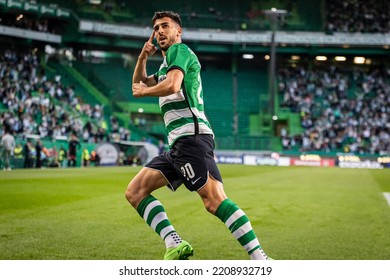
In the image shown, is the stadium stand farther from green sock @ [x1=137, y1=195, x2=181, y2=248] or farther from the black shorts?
the black shorts

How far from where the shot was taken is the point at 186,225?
7.59 m

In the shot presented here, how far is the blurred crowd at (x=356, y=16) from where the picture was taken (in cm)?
3776

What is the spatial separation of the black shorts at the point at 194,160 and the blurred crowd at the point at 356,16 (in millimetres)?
34939

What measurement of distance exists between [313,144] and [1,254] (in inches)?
1155

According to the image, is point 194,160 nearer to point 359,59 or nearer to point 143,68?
point 143,68

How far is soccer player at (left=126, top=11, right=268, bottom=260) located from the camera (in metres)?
4.51

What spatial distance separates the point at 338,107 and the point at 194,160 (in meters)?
33.4

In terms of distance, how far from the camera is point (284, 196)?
11883 millimetres

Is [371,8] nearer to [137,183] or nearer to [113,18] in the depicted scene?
[113,18]

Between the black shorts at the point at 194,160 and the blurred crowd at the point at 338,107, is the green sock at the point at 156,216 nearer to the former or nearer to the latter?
the black shorts at the point at 194,160

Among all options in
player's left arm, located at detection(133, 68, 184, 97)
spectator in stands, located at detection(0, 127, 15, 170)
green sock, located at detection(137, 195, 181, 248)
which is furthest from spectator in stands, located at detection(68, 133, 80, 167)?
player's left arm, located at detection(133, 68, 184, 97)

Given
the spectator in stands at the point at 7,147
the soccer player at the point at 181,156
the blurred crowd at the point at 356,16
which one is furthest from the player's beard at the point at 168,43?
the blurred crowd at the point at 356,16

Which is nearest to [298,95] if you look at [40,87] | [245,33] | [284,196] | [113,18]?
[245,33]
